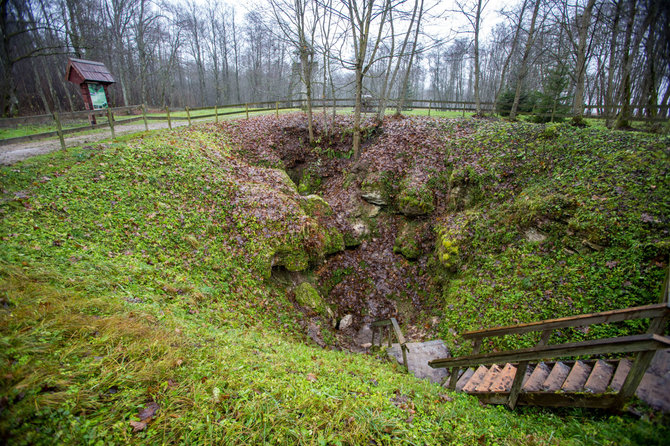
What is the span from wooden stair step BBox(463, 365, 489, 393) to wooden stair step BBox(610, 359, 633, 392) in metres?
1.74

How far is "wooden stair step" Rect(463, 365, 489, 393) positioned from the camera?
14.7 ft

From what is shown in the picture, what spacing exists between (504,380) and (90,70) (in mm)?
21332

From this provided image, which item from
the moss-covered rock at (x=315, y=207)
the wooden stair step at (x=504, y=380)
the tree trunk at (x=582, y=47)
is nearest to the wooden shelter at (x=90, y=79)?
the moss-covered rock at (x=315, y=207)

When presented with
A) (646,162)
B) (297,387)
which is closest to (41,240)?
(297,387)

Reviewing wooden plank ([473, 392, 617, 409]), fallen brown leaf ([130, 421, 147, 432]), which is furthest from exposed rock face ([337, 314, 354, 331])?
fallen brown leaf ([130, 421, 147, 432])

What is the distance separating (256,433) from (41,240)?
235 inches

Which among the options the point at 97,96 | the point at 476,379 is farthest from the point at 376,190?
the point at 97,96

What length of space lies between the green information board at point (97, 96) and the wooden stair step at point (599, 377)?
21.4 meters

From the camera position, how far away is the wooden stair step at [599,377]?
11.1 ft

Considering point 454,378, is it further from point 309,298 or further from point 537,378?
point 309,298

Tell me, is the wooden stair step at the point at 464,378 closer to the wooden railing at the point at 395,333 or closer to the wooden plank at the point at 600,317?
the wooden railing at the point at 395,333

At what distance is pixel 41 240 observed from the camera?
523 cm

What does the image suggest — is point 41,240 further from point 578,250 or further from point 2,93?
point 2,93

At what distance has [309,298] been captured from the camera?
8.60 metres
